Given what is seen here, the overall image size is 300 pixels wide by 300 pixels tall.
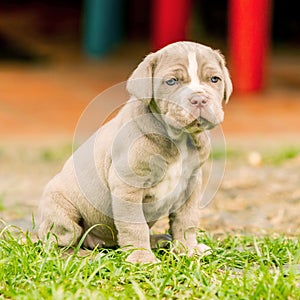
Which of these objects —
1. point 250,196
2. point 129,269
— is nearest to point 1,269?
point 129,269

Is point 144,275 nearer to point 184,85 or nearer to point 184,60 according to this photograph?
point 184,85

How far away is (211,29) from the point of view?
18.8m

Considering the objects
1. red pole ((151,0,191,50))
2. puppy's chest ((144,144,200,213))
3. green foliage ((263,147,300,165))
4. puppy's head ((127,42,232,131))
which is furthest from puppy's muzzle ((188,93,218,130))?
red pole ((151,0,191,50))

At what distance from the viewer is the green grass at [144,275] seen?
3.63 metres

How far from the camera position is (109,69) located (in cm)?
1493

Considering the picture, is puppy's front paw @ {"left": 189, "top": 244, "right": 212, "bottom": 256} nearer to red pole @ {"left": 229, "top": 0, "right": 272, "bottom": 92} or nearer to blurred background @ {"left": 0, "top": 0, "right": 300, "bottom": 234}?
blurred background @ {"left": 0, "top": 0, "right": 300, "bottom": 234}

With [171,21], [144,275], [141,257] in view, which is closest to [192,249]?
[141,257]

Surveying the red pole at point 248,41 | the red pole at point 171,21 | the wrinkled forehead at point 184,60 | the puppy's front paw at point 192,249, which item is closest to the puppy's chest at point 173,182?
the puppy's front paw at point 192,249

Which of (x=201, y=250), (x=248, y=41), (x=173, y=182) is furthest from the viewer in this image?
(x=248, y=41)

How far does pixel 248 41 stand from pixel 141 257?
8.58 meters

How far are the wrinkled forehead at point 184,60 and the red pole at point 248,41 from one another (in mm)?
8232

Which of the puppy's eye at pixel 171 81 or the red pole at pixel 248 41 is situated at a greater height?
the puppy's eye at pixel 171 81

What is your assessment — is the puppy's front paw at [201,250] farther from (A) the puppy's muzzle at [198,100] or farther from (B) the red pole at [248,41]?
(B) the red pole at [248,41]

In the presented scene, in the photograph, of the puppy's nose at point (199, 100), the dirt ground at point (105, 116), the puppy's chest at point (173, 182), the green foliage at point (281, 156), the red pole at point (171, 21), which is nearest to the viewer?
the puppy's nose at point (199, 100)
